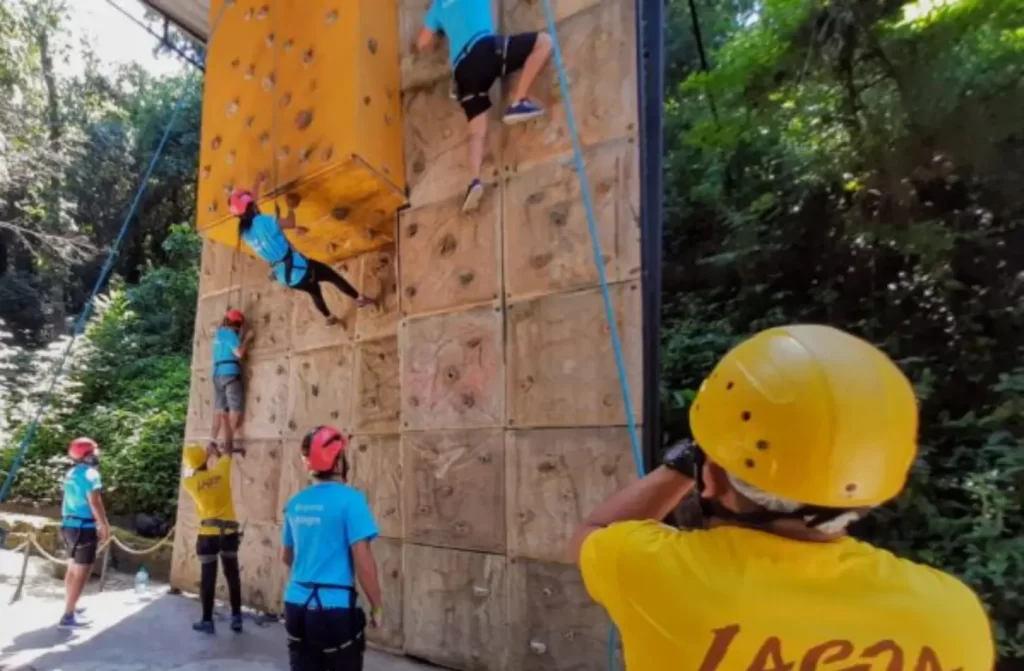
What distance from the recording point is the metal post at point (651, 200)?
13.0ft

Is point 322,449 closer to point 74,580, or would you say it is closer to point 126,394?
point 74,580

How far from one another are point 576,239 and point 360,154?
161cm

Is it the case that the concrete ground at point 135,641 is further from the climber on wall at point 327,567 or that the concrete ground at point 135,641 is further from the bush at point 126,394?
the bush at point 126,394

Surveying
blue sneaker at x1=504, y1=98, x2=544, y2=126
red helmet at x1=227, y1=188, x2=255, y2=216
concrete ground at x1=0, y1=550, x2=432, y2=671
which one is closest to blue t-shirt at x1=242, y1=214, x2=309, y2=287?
red helmet at x1=227, y1=188, x2=255, y2=216

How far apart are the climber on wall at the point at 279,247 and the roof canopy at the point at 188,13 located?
3227mm

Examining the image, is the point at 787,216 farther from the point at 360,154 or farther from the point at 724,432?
the point at 724,432

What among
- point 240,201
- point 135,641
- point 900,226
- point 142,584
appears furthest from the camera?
point 142,584

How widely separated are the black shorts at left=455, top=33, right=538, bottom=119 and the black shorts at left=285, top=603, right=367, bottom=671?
3.10 m

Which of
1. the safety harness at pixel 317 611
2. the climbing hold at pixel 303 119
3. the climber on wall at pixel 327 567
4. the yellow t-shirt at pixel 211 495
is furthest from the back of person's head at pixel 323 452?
the yellow t-shirt at pixel 211 495

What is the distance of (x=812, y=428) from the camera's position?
42.2 inches

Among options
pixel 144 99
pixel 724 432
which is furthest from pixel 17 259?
pixel 724 432

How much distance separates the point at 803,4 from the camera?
4820mm

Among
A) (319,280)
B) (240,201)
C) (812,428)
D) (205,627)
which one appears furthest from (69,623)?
(812,428)

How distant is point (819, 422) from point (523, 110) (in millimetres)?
3761
